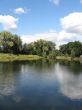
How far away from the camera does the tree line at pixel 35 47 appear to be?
114m

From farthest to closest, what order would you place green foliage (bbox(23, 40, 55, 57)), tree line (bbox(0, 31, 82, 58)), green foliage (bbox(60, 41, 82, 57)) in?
green foliage (bbox(60, 41, 82, 57))
green foliage (bbox(23, 40, 55, 57))
tree line (bbox(0, 31, 82, 58))

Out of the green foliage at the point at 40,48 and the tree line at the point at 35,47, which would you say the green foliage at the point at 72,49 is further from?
the green foliage at the point at 40,48

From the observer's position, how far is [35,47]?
453 feet

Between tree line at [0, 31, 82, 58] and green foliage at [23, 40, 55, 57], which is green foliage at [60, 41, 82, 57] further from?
green foliage at [23, 40, 55, 57]

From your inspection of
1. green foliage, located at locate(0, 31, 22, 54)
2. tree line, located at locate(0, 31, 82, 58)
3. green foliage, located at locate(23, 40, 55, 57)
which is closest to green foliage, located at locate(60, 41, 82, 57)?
tree line, located at locate(0, 31, 82, 58)

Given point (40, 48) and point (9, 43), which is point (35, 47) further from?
point (9, 43)

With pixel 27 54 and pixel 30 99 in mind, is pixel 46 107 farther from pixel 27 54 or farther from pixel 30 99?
pixel 27 54

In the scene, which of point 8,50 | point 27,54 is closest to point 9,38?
point 8,50

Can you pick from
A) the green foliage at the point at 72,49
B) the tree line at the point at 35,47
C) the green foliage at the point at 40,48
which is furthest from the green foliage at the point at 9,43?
the green foliage at the point at 72,49

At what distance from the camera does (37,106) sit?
805 inches

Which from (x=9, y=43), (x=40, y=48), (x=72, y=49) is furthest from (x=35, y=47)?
(x=9, y=43)

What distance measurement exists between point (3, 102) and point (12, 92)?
14.9 ft

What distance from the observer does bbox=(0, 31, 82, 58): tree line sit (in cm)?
11365

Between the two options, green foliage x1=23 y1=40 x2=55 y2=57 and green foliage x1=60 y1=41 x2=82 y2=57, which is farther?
green foliage x1=60 y1=41 x2=82 y2=57
